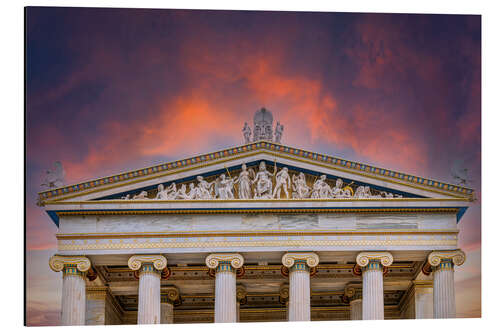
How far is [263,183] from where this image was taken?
120 ft

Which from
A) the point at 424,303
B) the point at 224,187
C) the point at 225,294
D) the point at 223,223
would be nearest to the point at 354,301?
the point at 424,303

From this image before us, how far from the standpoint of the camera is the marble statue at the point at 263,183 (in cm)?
3644

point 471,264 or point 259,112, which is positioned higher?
point 259,112

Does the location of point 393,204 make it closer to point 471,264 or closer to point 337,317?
point 471,264

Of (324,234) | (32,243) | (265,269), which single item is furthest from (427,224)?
(32,243)

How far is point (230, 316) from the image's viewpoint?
116 ft

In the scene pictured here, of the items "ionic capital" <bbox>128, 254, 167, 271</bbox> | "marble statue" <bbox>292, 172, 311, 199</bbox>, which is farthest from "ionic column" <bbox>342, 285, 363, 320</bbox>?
"ionic capital" <bbox>128, 254, 167, 271</bbox>

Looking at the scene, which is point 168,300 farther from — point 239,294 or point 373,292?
point 373,292

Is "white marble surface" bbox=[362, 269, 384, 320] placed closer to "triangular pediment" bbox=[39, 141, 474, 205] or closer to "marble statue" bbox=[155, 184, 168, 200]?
"triangular pediment" bbox=[39, 141, 474, 205]

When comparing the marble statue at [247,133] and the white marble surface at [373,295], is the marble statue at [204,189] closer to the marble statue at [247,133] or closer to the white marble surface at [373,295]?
the marble statue at [247,133]

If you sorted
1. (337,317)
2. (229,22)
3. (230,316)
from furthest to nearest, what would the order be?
(337,317)
(229,22)
(230,316)

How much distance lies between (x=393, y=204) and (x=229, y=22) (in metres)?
8.88

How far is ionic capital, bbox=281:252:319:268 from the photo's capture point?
1412 inches

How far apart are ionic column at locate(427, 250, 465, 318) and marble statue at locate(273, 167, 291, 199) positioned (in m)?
5.38
